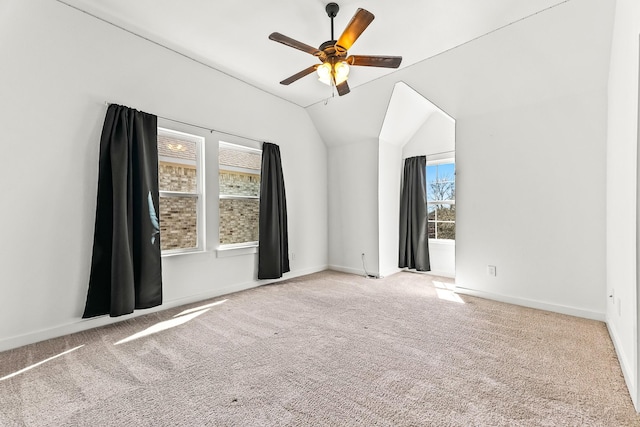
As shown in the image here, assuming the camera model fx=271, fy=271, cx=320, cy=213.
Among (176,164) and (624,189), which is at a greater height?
(176,164)

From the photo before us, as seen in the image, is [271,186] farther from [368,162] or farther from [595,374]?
[595,374]

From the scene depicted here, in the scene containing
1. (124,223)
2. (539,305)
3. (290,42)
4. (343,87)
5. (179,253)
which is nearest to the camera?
(290,42)

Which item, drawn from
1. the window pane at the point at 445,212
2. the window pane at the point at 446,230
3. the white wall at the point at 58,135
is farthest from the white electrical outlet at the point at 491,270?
the white wall at the point at 58,135

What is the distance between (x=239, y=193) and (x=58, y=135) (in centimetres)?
199

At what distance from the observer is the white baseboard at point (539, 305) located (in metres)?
2.77

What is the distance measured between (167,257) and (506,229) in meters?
4.05

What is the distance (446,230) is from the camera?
4.69 metres

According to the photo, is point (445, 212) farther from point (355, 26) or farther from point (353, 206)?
point (355, 26)

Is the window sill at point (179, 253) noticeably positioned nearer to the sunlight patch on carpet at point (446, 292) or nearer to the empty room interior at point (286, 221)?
the empty room interior at point (286, 221)

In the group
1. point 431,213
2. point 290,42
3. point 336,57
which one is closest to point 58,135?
point 290,42

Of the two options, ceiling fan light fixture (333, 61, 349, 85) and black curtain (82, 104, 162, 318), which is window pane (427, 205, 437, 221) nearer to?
ceiling fan light fixture (333, 61, 349, 85)

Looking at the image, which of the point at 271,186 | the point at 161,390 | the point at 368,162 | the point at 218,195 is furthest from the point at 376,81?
the point at 161,390

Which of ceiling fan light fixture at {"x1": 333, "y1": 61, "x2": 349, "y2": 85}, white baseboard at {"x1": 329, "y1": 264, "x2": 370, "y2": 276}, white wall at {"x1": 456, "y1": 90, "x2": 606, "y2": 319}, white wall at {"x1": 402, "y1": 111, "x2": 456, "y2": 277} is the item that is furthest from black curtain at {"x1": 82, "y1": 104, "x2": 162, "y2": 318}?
white wall at {"x1": 402, "y1": 111, "x2": 456, "y2": 277}

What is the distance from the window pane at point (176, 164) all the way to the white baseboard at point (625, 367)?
4.13m
